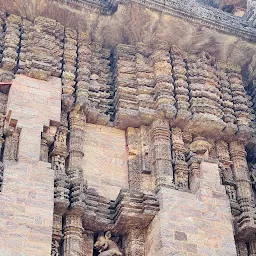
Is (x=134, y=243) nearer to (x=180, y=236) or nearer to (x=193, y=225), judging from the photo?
(x=180, y=236)

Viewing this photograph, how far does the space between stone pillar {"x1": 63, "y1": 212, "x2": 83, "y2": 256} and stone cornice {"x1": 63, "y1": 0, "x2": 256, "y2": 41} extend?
5093 millimetres

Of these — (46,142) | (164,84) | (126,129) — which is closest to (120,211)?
(46,142)

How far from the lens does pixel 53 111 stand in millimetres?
11984

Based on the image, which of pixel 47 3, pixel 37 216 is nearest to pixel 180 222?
pixel 37 216

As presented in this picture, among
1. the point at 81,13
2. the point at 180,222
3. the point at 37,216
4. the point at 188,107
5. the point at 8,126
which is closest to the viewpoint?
the point at 37,216

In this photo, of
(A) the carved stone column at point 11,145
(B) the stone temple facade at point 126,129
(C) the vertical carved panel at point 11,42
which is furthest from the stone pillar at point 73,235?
(C) the vertical carved panel at point 11,42

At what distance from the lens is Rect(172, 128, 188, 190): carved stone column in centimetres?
1189

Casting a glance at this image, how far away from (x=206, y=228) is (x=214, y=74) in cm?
467

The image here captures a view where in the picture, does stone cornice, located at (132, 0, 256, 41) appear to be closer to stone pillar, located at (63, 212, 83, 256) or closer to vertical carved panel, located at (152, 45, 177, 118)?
vertical carved panel, located at (152, 45, 177, 118)

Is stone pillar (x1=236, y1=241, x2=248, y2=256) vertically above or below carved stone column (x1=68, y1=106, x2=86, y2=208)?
below

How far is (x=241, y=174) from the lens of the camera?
1279 cm

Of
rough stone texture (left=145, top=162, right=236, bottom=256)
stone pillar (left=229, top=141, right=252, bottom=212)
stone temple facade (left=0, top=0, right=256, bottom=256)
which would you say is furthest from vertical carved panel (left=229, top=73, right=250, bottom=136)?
rough stone texture (left=145, top=162, right=236, bottom=256)

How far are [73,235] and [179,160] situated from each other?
2.79m

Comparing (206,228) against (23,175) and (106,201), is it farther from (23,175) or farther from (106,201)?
(23,175)
